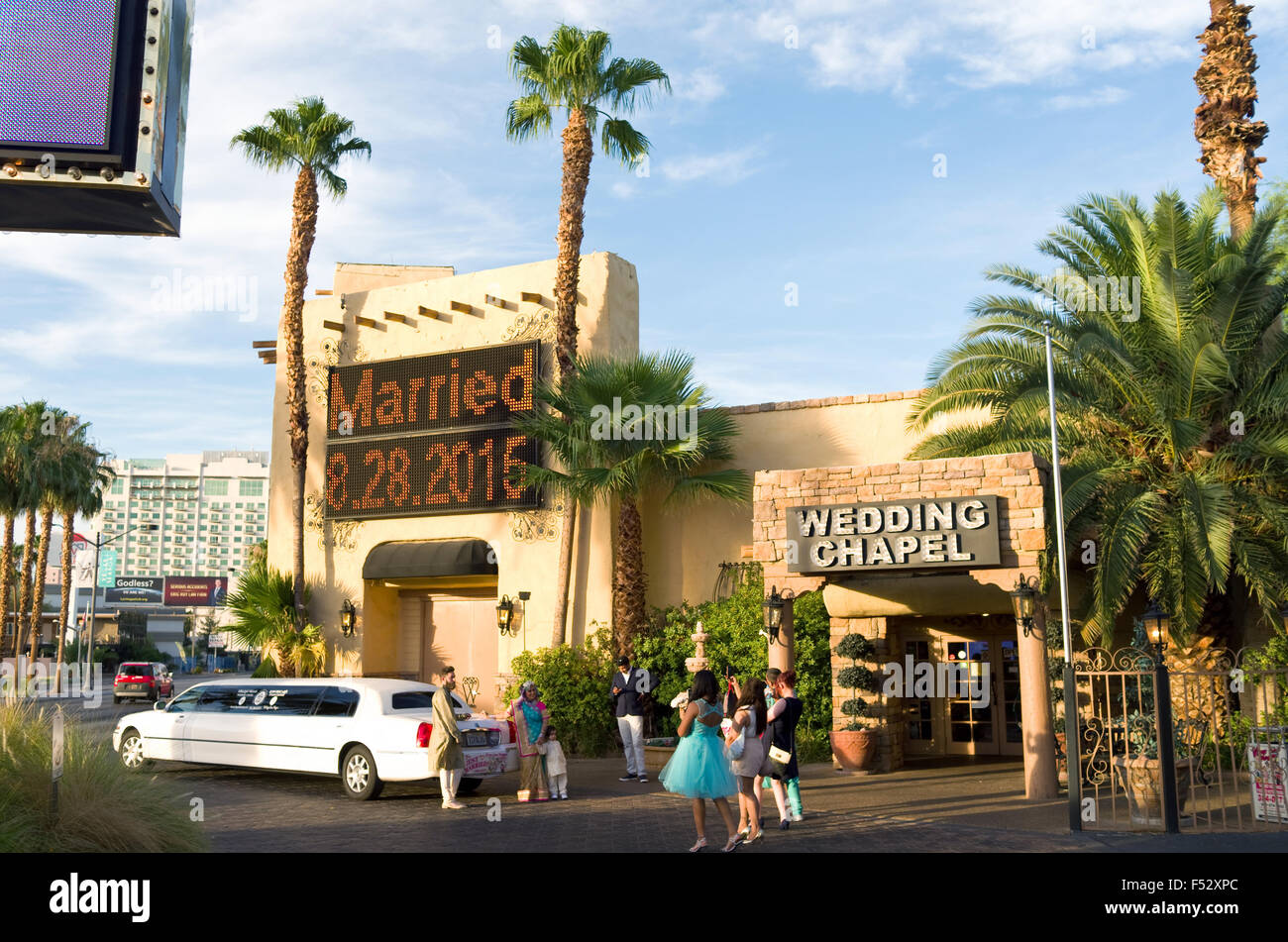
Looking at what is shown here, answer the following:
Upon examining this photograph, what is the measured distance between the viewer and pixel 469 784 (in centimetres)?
1597

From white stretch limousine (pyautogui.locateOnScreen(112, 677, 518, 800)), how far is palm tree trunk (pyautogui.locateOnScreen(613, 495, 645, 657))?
6.60 m

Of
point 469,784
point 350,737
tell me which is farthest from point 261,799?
point 469,784

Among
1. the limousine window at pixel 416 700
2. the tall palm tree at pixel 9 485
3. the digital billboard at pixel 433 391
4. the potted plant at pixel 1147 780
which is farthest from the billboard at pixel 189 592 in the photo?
the potted plant at pixel 1147 780

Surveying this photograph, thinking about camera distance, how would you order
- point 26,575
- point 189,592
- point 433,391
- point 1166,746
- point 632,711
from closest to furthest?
1. point 1166,746
2. point 632,711
3. point 433,391
4. point 26,575
5. point 189,592

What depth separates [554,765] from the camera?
15.0 m

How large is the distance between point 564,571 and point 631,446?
2919mm

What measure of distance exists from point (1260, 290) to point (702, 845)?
12579mm

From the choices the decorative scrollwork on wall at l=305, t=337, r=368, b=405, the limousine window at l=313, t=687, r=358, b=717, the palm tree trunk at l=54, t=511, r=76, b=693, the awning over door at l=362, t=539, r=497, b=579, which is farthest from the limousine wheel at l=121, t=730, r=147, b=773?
the palm tree trunk at l=54, t=511, r=76, b=693

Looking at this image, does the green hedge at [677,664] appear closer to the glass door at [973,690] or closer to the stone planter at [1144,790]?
the glass door at [973,690]

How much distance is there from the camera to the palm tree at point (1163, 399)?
16188mm

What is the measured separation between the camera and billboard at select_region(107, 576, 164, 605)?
127 meters

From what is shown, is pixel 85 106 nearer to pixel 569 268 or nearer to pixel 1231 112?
pixel 569 268

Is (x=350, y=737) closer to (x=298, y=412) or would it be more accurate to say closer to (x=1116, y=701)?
(x=1116, y=701)

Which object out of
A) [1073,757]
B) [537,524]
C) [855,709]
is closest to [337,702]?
[855,709]
